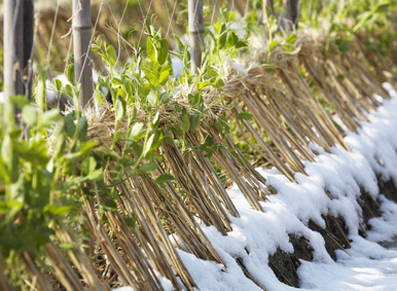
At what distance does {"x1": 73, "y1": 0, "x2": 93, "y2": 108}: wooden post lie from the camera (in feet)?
4.31

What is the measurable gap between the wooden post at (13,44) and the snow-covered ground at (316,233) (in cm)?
53

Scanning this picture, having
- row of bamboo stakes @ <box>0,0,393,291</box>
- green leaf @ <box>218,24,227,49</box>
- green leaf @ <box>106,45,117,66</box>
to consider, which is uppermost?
green leaf @ <box>106,45,117,66</box>

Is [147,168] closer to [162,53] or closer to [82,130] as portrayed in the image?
[82,130]

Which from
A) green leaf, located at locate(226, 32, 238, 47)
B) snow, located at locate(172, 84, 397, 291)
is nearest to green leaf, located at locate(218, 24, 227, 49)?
green leaf, located at locate(226, 32, 238, 47)

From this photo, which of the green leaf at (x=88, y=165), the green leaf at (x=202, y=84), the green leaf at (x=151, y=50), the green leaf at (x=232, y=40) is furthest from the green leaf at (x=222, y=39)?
the green leaf at (x=88, y=165)

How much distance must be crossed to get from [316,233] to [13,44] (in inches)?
41.4

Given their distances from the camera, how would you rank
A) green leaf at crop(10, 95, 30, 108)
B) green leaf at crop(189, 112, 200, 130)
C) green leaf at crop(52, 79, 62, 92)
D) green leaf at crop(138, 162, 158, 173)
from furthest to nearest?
green leaf at crop(189, 112, 200, 130)
green leaf at crop(52, 79, 62, 92)
green leaf at crop(138, 162, 158, 173)
green leaf at crop(10, 95, 30, 108)

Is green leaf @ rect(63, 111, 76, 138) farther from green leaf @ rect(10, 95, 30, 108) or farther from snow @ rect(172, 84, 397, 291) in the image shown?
snow @ rect(172, 84, 397, 291)

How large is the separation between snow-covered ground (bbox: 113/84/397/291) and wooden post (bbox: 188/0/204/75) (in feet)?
1.50

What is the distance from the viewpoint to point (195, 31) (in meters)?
1.66

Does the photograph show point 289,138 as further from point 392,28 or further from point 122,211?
point 392,28

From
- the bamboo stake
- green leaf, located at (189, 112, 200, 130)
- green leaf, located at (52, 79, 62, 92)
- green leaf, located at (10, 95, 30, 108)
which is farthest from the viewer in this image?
the bamboo stake

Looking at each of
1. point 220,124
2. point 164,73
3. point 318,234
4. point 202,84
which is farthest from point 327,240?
point 164,73

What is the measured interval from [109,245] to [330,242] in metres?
0.88
